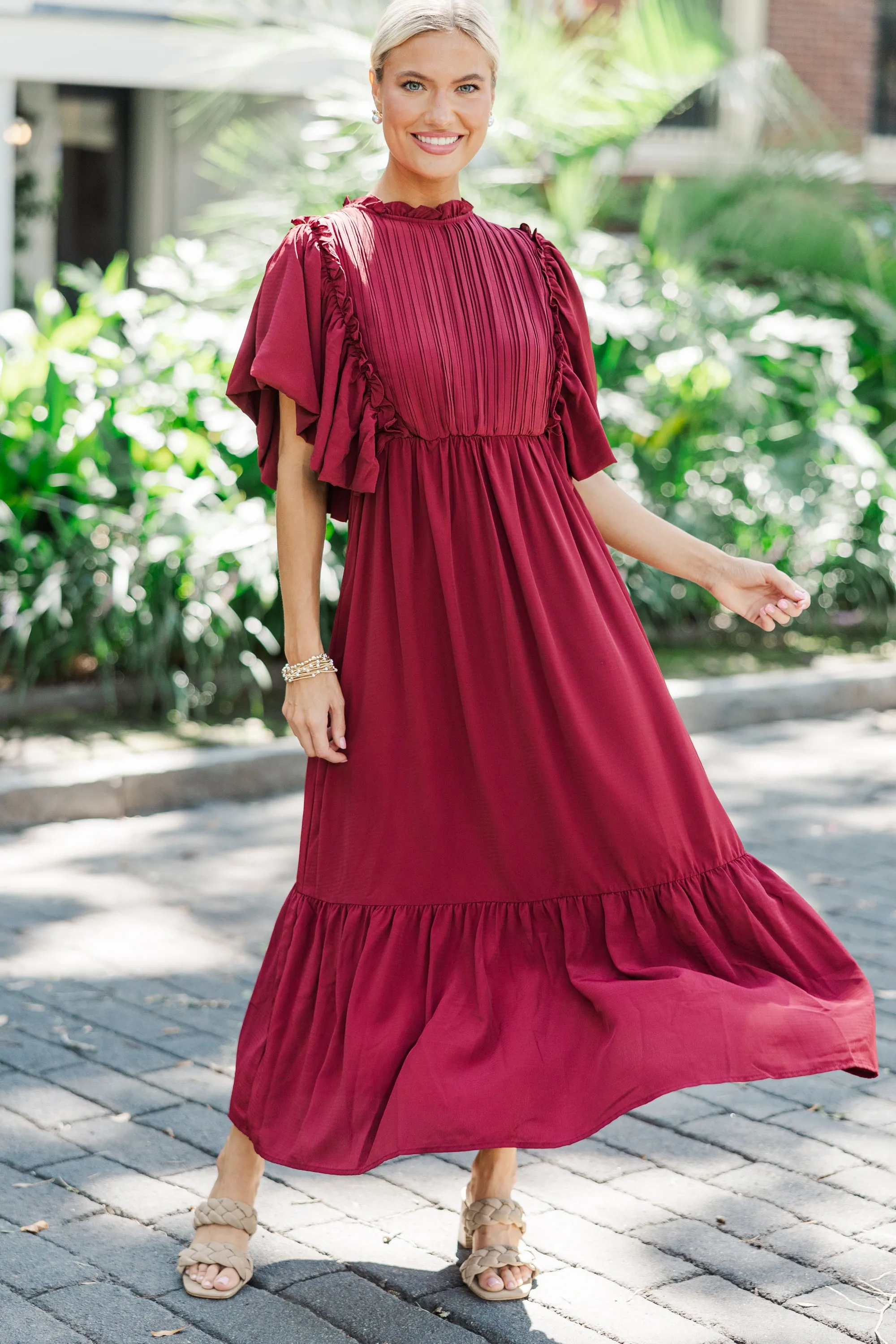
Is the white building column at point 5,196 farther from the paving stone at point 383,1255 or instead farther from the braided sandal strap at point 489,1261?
the braided sandal strap at point 489,1261

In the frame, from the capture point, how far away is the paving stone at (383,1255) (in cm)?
260

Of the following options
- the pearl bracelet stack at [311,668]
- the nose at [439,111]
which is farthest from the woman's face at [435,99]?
the pearl bracelet stack at [311,668]

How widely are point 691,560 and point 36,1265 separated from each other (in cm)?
157

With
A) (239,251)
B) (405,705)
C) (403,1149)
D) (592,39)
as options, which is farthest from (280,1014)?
(592,39)

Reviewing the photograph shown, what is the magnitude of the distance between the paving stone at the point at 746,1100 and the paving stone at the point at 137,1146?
3.40 feet

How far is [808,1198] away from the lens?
9.55ft

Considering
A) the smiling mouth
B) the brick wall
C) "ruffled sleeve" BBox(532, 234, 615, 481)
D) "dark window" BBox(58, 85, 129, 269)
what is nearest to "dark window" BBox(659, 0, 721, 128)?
the brick wall

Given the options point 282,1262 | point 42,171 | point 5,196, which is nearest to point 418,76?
point 282,1262

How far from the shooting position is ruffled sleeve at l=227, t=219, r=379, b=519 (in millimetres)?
2412

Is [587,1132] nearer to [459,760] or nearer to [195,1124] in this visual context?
[459,760]

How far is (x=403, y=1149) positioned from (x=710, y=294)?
261 inches

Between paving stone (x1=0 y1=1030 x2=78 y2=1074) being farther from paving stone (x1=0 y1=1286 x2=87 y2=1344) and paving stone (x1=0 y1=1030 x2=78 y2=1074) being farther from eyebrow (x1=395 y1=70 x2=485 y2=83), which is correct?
eyebrow (x1=395 y1=70 x2=485 y2=83)

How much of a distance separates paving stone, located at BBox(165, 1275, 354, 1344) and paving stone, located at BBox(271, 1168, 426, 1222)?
329 mm

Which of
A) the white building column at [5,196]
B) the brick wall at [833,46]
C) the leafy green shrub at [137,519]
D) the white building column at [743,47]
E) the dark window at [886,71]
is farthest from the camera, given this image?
the dark window at [886,71]
